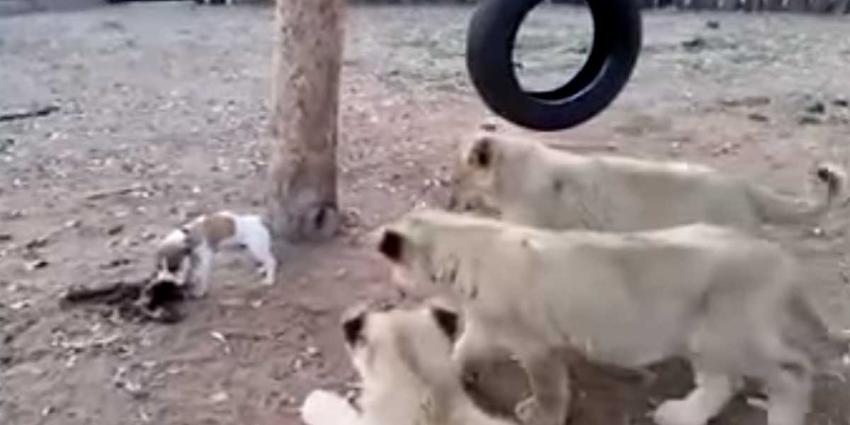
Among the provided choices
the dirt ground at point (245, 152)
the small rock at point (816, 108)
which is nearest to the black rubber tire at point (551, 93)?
the dirt ground at point (245, 152)

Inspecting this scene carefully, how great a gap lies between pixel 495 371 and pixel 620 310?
57 centimetres

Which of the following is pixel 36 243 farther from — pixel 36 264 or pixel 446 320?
pixel 446 320

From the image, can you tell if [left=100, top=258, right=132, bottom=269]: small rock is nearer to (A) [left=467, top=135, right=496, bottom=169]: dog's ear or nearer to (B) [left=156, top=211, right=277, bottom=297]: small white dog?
(B) [left=156, top=211, right=277, bottom=297]: small white dog

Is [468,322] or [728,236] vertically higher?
[728,236]

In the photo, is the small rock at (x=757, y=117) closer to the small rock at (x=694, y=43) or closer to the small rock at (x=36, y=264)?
the small rock at (x=694, y=43)

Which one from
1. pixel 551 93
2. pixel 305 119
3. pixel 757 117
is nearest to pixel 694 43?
pixel 757 117

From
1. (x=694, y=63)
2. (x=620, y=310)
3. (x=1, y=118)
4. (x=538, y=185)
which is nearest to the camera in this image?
(x=620, y=310)

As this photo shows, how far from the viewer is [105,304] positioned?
391 centimetres

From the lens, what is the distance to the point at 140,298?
3885 mm

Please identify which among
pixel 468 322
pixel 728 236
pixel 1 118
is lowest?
pixel 1 118

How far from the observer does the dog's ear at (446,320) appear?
2.89 meters

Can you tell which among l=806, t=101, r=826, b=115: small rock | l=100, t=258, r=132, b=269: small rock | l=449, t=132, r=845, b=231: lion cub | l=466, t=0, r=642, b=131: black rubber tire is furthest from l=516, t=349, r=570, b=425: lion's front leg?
l=806, t=101, r=826, b=115: small rock

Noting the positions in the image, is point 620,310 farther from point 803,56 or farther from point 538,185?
point 803,56

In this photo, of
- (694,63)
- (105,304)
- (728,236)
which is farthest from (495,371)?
(694,63)
